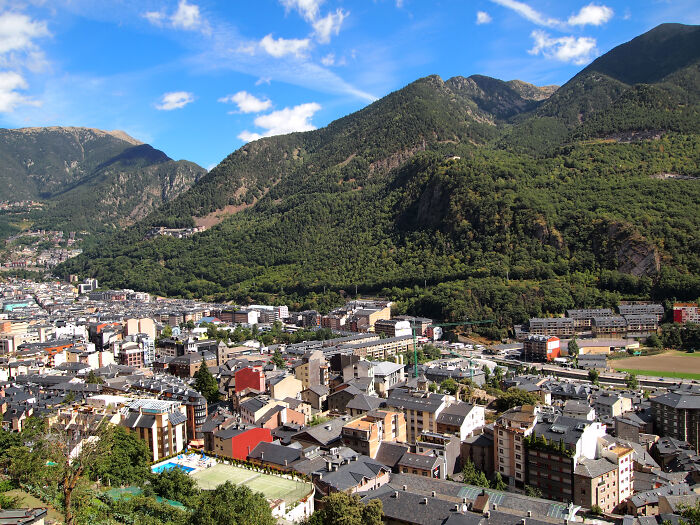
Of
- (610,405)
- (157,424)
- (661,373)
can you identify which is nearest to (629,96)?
(661,373)

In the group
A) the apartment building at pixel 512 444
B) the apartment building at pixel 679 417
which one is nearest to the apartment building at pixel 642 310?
the apartment building at pixel 679 417

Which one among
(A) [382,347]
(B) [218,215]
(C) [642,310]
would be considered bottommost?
(A) [382,347]

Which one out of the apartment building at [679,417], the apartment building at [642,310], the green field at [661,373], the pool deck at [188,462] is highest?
the apartment building at [642,310]

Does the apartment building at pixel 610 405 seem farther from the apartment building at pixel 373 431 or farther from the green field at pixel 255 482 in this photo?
the green field at pixel 255 482

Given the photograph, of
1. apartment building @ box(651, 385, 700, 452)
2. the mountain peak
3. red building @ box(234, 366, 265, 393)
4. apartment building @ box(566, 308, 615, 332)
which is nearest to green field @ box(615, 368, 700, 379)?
apartment building @ box(566, 308, 615, 332)

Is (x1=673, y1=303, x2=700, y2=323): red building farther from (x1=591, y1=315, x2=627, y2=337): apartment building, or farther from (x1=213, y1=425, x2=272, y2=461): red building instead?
(x1=213, y1=425, x2=272, y2=461): red building

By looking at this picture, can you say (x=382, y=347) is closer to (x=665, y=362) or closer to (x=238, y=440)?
(x=665, y=362)
